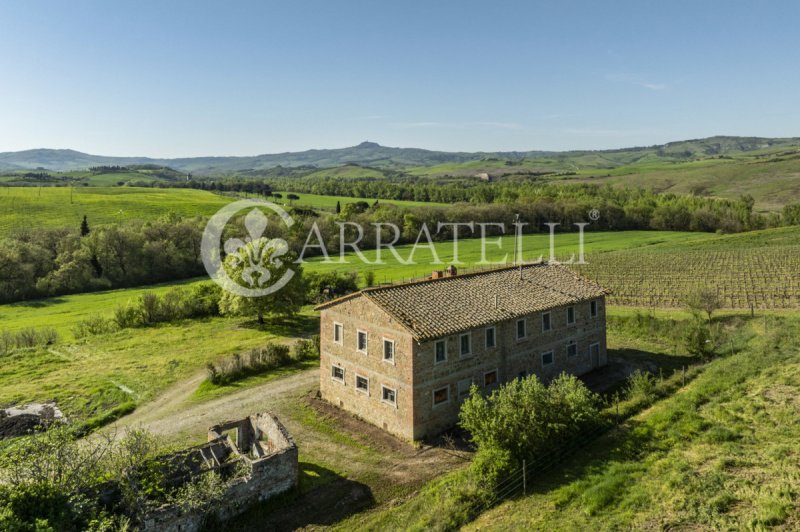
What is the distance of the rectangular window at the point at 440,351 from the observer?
79.6ft

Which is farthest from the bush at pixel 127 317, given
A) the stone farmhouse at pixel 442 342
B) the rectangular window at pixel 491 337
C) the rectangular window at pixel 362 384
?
the rectangular window at pixel 491 337

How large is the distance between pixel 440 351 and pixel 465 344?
66.6 inches

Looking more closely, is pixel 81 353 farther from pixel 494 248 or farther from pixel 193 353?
pixel 494 248

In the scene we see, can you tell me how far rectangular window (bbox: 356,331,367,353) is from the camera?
26391 mm

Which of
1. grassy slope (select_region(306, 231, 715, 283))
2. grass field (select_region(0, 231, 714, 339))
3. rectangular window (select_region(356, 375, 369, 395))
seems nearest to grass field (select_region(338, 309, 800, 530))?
rectangular window (select_region(356, 375, 369, 395))

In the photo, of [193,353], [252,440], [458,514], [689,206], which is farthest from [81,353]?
[689,206]

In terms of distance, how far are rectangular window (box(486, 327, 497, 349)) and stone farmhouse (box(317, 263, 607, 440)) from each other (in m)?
0.05

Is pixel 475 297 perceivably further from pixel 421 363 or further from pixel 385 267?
pixel 385 267

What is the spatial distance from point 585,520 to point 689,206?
134 m

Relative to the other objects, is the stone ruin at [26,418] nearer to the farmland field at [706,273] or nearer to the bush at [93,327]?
the bush at [93,327]

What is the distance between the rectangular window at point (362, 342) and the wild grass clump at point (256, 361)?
1129cm

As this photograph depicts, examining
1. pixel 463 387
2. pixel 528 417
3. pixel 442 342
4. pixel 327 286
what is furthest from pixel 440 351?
pixel 327 286

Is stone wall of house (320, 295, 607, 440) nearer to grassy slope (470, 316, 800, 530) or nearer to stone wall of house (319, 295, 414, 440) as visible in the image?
stone wall of house (319, 295, 414, 440)

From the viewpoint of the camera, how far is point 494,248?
101 m
